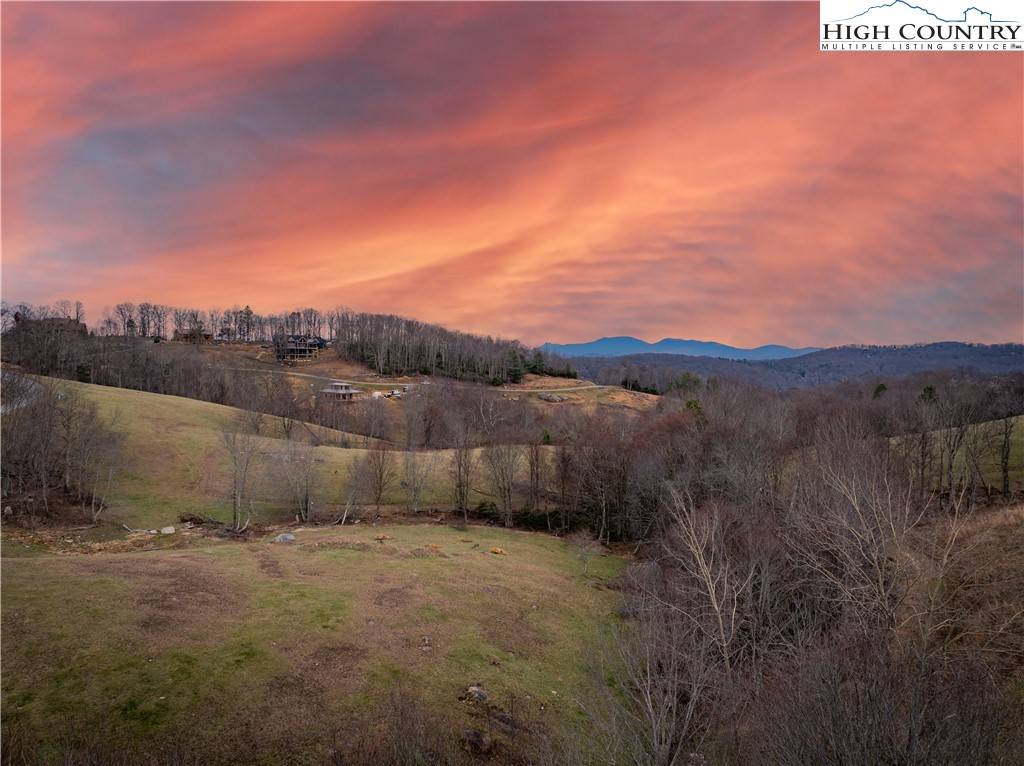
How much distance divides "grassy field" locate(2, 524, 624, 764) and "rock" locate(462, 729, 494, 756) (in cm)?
94

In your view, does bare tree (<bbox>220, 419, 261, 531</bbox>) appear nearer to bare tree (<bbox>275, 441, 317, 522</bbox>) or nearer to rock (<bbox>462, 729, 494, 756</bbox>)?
bare tree (<bbox>275, 441, 317, 522</bbox>)

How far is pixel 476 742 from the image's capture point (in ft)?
64.4

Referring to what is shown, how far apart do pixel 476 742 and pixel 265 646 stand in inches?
432

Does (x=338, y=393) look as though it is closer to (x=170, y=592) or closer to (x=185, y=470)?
(x=185, y=470)

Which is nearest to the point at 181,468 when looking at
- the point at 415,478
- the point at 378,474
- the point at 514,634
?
the point at 378,474

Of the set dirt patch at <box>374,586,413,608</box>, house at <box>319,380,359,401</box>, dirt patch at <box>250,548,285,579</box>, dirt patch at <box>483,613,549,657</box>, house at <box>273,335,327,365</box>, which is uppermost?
house at <box>273,335,327,365</box>

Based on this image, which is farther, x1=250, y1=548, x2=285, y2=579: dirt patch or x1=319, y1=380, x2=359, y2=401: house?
x1=319, y1=380, x2=359, y2=401: house

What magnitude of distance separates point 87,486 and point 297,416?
4807cm

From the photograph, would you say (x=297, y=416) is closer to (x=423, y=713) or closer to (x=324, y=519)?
(x=324, y=519)

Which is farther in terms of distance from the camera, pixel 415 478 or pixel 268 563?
pixel 415 478

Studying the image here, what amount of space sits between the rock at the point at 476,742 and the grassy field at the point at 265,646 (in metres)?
0.94

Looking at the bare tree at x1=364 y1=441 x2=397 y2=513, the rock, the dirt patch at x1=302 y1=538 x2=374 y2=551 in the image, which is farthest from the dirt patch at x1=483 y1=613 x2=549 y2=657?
the bare tree at x1=364 y1=441 x2=397 y2=513

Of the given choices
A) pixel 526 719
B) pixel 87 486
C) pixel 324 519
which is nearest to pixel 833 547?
pixel 526 719

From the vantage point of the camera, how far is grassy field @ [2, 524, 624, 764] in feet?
58.3
